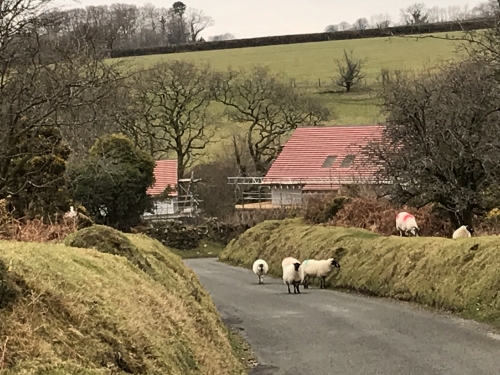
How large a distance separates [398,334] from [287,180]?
36.6 m

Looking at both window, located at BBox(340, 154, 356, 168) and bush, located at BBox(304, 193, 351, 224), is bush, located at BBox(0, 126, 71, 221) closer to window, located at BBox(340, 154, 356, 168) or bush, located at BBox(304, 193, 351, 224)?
bush, located at BBox(304, 193, 351, 224)

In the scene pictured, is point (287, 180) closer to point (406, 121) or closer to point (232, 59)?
point (406, 121)

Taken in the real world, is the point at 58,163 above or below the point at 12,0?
below

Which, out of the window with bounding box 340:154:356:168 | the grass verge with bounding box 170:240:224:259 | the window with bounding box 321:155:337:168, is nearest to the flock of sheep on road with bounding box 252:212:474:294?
the grass verge with bounding box 170:240:224:259

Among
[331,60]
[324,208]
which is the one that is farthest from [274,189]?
[331,60]

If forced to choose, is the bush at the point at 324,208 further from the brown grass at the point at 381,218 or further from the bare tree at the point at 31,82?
the bare tree at the point at 31,82

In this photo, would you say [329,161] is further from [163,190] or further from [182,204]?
[163,190]

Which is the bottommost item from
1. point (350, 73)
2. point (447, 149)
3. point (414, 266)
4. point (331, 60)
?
point (414, 266)

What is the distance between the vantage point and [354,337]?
561 inches

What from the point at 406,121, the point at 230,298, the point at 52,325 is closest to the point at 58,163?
the point at 230,298

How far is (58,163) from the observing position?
2238cm

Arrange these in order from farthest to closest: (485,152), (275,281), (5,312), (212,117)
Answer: (212,117) < (275,281) < (485,152) < (5,312)

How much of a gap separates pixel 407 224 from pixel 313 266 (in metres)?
3.88

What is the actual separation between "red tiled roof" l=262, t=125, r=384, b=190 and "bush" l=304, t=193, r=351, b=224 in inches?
530
